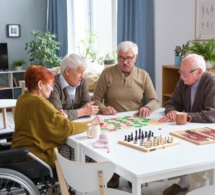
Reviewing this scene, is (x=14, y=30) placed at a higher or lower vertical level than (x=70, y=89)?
higher

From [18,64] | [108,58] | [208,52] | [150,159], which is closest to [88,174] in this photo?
[150,159]

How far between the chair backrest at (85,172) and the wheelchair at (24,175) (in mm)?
391

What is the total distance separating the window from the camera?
20.5 feet

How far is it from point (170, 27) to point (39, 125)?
3058 millimetres

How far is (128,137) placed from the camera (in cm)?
212

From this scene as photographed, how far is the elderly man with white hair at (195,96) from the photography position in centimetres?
260

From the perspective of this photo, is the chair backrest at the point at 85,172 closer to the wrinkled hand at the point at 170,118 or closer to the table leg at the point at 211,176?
the table leg at the point at 211,176

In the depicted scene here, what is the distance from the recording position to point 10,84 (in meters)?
6.98

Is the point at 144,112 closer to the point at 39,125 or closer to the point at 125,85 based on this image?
the point at 125,85

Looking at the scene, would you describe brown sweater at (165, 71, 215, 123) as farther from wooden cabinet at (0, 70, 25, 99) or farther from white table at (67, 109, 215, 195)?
wooden cabinet at (0, 70, 25, 99)

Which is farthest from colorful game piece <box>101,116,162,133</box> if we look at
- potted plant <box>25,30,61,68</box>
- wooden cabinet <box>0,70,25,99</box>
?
wooden cabinet <box>0,70,25,99</box>

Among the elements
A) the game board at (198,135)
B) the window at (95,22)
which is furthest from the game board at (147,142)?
the window at (95,22)

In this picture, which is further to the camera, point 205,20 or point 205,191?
point 205,20

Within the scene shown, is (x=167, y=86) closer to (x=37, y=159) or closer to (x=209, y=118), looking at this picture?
(x=209, y=118)
